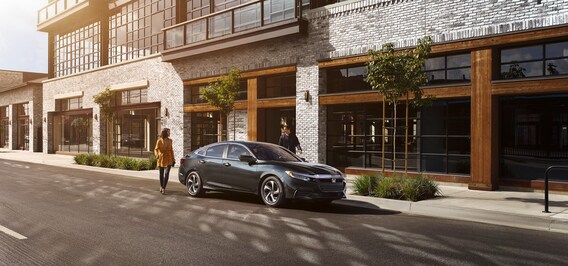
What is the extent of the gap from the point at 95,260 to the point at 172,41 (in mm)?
19258

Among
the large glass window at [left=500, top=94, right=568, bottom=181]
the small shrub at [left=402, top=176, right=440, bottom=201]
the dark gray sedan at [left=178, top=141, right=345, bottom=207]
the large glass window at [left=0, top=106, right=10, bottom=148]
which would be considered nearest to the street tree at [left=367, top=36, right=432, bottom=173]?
the small shrub at [left=402, top=176, right=440, bottom=201]

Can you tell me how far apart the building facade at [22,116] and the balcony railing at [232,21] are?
21966 mm

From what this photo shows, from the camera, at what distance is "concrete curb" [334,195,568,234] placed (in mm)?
8117

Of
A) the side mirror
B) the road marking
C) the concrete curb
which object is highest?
the side mirror

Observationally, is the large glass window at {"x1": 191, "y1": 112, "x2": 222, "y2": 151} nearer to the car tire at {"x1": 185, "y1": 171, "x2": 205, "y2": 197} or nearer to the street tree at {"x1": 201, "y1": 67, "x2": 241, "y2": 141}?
the street tree at {"x1": 201, "y1": 67, "x2": 241, "y2": 141}

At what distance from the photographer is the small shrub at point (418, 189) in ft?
35.1

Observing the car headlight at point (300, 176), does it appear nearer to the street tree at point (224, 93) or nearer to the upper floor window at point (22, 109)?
the street tree at point (224, 93)

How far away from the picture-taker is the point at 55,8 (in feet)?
116

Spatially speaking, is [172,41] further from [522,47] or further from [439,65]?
[522,47]

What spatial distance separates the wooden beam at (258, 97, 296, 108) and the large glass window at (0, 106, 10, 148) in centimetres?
3844

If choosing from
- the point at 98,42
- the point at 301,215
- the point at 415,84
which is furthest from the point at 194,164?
the point at 98,42

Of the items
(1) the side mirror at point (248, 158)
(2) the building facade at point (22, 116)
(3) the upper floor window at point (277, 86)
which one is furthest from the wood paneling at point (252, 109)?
(2) the building facade at point (22, 116)

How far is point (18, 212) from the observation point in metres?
9.15

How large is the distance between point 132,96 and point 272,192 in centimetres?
1957
